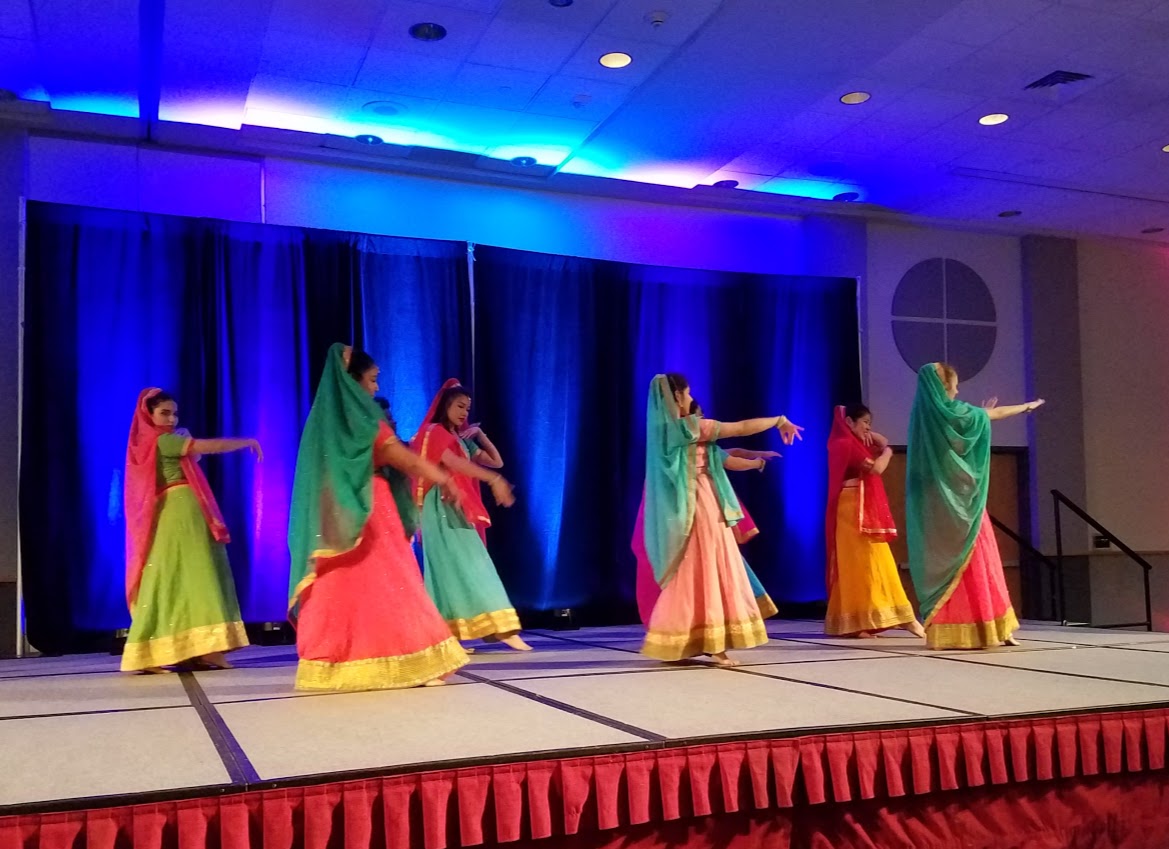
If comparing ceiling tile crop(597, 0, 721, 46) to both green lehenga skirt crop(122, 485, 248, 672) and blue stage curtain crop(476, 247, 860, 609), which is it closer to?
blue stage curtain crop(476, 247, 860, 609)

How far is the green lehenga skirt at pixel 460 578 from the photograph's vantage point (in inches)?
196

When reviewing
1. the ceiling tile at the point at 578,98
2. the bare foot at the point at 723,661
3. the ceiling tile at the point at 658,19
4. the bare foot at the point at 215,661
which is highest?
the ceiling tile at the point at 658,19

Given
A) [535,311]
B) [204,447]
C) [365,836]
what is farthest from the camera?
[535,311]

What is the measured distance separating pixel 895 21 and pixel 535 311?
9.90 feet

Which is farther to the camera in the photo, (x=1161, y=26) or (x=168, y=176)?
(x=168, y=176)

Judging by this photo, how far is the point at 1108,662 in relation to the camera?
4.31 m

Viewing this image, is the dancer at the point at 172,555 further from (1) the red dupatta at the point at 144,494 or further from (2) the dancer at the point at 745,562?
(2) the dancer at the point at 745,562

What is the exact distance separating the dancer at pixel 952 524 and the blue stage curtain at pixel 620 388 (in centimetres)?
262

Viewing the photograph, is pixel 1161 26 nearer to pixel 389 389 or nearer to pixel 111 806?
pixel 389 389

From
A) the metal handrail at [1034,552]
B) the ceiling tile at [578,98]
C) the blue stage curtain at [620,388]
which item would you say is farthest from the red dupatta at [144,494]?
the metal handrail at [1034,552]

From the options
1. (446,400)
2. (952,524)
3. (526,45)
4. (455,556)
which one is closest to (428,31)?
(526,45)

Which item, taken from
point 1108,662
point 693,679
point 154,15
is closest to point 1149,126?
point 1108,662

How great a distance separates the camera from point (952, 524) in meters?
4.81

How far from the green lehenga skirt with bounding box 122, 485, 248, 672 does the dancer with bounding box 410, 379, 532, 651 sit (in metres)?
0.95
